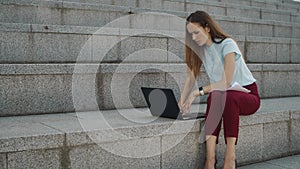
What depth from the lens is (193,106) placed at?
176 inches

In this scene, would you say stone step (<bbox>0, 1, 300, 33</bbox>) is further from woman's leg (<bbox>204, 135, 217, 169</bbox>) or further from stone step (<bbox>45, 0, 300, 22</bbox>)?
woman's leg (<bbox>204, 135, 217, 169</bbox>)

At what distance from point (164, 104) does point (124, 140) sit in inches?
22.9

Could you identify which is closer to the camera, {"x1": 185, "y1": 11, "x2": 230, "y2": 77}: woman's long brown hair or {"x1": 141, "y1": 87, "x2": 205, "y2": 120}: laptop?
{"x1": 141, "y1": 87, "x2": 205, "y2": 120}: laptop

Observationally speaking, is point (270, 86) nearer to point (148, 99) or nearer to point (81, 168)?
point (148, 99)

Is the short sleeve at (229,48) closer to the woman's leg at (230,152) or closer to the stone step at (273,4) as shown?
the woman's leg at (230,152)

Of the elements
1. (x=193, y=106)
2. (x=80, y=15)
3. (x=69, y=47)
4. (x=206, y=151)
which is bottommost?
(x=206, y=151)

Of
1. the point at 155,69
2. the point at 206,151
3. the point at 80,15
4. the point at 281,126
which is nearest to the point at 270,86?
the point at 281,126

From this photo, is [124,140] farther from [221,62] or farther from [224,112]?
[221,62]

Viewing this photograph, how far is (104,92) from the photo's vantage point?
13.6ft

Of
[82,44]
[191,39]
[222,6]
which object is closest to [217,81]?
[191,39]

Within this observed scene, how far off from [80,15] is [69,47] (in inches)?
40.9

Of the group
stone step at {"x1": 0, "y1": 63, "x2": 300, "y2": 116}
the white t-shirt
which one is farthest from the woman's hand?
stone step at {"x1": 0, "y1": 63, "x2": 300, "y2": 116}

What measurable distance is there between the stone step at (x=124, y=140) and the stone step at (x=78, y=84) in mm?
170

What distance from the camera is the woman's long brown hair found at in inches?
143
